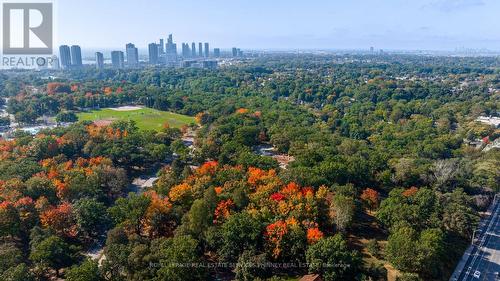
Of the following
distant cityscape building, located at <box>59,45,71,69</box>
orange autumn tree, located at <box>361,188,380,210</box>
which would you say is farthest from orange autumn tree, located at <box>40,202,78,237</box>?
distant cityscape building, located at <box>59,45,71,69</box>

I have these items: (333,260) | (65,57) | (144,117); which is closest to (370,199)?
(333,260)

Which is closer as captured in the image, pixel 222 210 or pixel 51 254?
pixel 51 254

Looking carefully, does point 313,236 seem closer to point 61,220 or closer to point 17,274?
point 17,274

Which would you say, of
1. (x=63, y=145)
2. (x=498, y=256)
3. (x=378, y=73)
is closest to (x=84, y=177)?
(x=63, y=145)

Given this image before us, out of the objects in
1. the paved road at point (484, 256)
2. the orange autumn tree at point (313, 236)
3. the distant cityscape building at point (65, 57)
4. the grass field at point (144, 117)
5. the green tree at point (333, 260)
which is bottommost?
the paved road at point (484, 256)

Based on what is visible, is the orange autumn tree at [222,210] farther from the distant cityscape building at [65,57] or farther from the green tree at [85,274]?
the distant cityscape building at [65,57]

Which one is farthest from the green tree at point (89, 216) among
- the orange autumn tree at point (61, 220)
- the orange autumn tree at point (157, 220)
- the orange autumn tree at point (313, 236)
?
the orange autumn tree at point (313, 236)
